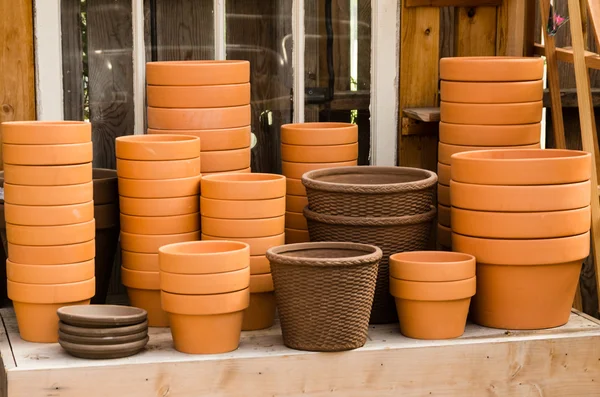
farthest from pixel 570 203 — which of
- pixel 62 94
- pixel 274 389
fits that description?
pixel 62 94

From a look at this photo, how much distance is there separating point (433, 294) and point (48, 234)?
1.30 metres

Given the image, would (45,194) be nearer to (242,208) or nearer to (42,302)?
(42,302)

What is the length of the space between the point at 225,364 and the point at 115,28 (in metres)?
1.56

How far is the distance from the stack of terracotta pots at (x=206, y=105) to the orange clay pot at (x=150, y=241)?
31cm

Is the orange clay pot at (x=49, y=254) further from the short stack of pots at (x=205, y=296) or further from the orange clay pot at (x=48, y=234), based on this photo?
the short stack of pots at (x=205, y=296)

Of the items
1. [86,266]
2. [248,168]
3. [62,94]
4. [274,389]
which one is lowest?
[274,389]

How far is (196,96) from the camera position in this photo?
4012mm

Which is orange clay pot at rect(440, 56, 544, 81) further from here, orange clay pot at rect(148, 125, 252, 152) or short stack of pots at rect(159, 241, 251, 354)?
short stack of pots at rect(159, 241, 251, 354)

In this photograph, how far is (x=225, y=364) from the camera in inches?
140

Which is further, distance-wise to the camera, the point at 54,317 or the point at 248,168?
the point at 248,168

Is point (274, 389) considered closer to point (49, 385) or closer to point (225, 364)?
point (225, 364)

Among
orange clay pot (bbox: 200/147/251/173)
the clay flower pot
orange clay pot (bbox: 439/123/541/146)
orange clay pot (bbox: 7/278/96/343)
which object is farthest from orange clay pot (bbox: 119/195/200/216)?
orange clay pot (bbox: 439/123/541/146)

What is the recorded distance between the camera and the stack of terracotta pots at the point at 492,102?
13.5 feet

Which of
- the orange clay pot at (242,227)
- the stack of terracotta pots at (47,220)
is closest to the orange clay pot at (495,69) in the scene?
the orange clay pot at (242,227)
